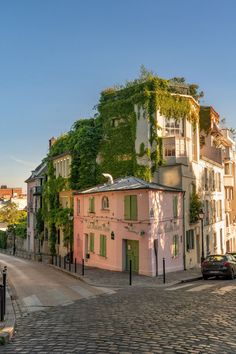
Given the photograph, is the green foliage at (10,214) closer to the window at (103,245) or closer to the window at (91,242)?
the window at (91,242)

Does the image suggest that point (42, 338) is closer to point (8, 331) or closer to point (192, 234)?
point (8, 331)

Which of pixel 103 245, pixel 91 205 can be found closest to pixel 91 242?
pixel 103 245

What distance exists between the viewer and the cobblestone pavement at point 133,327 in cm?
765

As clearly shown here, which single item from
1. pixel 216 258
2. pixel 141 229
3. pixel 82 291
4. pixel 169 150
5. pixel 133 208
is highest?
pixel 169 150

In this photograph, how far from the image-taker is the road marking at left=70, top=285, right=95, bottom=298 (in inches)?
603

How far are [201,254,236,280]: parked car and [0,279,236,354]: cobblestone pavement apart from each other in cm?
765

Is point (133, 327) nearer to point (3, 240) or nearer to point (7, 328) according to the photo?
point (7, 328)

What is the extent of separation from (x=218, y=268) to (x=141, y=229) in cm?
482

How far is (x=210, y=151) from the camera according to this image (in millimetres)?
38562

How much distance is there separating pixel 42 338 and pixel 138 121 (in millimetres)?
22602

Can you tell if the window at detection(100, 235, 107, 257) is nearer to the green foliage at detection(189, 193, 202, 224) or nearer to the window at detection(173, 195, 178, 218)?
the window at detection(173, 195, 178, 218)

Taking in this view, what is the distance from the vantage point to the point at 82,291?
1627 cm

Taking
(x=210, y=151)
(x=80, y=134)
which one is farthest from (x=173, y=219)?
(x=210, y=151)

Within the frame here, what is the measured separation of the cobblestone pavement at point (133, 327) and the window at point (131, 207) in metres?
9.55
